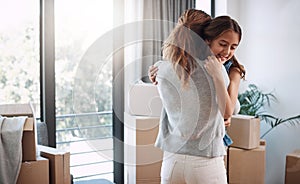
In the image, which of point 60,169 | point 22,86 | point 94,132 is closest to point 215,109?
point 94,132

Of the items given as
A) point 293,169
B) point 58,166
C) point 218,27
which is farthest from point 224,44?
point 293,169

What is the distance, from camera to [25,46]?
282 centimetres

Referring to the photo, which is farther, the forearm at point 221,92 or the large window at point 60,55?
the large window at point 60,55

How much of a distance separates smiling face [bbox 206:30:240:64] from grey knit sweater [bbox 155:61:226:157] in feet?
0.24

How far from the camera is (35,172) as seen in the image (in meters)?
2.04

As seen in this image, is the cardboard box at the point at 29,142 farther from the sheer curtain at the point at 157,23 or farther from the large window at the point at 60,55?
the sheer curtain at the point at 157,23

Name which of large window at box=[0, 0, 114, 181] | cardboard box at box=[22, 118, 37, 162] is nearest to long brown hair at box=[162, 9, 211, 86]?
cardboard box at box=[22, 118, 37, 162]

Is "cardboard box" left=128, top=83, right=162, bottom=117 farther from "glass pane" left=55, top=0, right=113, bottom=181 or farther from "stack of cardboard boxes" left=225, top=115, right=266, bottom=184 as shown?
"stack of cardboard boxes" left=225, top=115, right=266, bottom=184

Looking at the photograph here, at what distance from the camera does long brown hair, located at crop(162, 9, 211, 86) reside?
1.28 metres

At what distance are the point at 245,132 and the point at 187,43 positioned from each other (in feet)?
5.31

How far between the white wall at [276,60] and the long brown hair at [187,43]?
2.02 meters

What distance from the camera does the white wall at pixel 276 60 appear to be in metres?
3.07

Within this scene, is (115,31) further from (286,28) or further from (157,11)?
(286,28)

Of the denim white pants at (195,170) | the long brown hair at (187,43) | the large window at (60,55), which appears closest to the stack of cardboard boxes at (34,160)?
the large window at (60,55)
